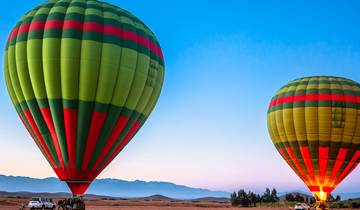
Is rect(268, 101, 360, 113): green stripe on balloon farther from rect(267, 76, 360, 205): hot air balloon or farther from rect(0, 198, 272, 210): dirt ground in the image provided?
rect(0, 198, 272, 210): dirt ground

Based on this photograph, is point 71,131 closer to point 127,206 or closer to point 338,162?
point 338,162

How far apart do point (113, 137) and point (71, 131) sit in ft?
8.06

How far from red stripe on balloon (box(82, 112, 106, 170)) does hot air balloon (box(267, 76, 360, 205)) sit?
2189 centimetres

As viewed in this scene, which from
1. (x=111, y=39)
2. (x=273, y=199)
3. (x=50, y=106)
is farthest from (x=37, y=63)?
(x=273, y=199)

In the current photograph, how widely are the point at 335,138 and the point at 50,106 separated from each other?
25910 mm

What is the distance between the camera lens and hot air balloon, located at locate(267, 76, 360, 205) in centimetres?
4031

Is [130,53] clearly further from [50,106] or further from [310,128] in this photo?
[310,128]

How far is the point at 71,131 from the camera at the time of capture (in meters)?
24.5

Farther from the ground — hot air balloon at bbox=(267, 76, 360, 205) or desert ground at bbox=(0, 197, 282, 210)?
hot air balloon at bbox=(267, 76, 360, 205)

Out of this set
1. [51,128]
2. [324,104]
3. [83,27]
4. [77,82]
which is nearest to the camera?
[77,82]

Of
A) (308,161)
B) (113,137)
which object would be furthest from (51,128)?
(308,161)

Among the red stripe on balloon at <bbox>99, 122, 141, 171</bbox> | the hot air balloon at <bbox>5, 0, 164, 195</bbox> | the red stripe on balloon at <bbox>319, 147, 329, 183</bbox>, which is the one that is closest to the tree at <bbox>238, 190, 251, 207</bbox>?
the red stripe on balloon at <bbox>319, 147, 329, 183</bbox>

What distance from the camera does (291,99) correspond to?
42875 mm

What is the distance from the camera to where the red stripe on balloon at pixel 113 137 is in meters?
25.3
